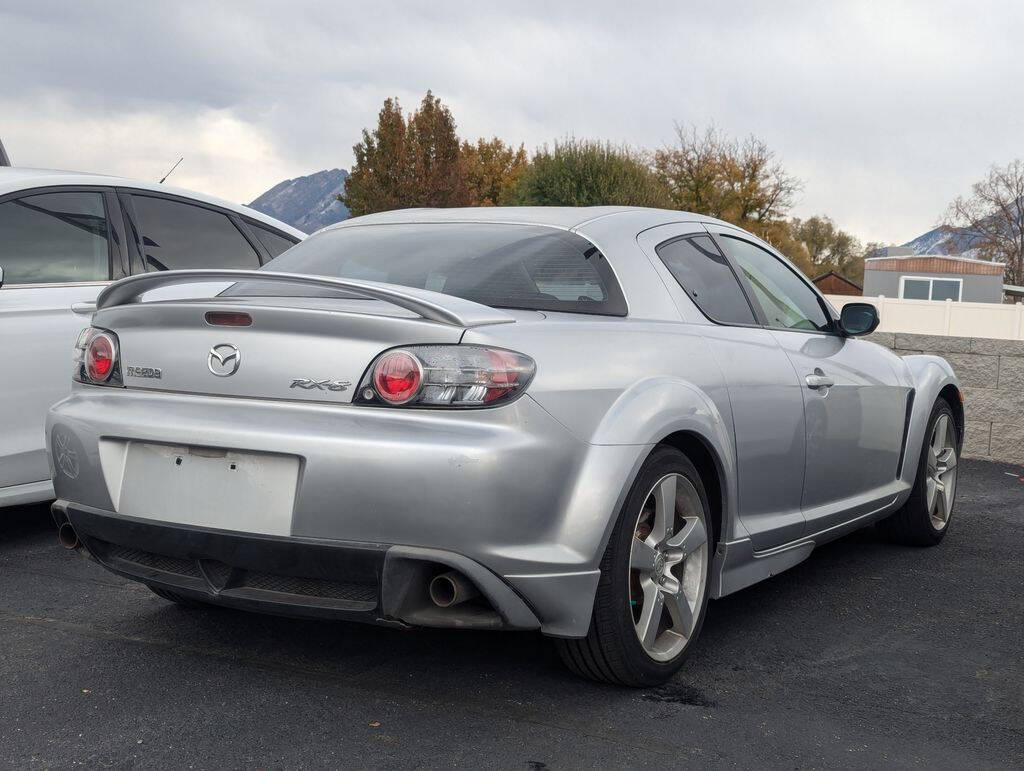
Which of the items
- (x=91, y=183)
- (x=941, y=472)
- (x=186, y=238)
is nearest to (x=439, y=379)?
(x=91, y=183)

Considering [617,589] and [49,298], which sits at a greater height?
[49,298]

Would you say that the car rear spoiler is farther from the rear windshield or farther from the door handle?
the door handle

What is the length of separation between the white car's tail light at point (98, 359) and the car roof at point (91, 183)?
2.04 meters

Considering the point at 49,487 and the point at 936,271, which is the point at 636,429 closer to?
the point at 49,487

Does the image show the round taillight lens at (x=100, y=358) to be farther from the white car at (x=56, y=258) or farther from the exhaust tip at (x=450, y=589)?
the white car at (x=56, y=258)

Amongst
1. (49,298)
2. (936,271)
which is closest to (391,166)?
(936,271)

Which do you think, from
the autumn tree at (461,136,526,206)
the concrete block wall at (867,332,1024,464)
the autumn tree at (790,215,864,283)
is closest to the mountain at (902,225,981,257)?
the autumn tree at (790,215,864,283)

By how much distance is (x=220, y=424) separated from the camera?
3.06 metres

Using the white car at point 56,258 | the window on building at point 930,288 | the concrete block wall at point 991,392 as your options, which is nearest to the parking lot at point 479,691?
the white car at point 56,258

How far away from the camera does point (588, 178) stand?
38906 millimetres

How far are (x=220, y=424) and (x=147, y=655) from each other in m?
1.04

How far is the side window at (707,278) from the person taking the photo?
13.2 feet

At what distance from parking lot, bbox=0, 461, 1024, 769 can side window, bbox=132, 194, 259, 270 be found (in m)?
1.80

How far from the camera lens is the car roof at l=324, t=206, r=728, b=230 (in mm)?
3936
